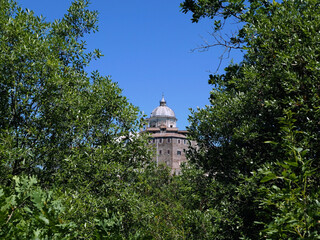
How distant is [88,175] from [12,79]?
13.6 ft

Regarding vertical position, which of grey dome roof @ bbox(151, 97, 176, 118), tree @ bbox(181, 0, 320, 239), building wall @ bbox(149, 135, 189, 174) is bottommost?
tree @ bbox(181, 0, 320, 239)

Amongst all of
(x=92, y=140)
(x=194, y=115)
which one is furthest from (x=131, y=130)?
(x=194, y=115)

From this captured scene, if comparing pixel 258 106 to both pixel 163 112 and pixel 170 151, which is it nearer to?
pixel 170 151

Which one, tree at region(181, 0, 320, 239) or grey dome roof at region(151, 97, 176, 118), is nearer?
tree at region(181, 0, 320, 239)

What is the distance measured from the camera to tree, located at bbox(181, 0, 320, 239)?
7.56 meters

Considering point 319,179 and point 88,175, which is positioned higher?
point 88,175

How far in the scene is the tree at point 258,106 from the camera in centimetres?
756

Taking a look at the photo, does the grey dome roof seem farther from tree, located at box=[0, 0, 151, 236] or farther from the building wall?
tree, located at box=[0, 0, 151, 236]

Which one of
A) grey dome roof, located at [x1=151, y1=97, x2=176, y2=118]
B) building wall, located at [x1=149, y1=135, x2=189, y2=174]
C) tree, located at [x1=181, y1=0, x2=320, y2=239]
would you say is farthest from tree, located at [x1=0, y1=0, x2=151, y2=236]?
grey dome roof, located at [x1=151, y1=97, x2=176, y2=118]

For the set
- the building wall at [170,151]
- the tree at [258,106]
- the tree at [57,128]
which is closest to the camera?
the tree at [258,106]

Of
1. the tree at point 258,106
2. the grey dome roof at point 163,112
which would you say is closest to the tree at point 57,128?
the tree at point 258,106

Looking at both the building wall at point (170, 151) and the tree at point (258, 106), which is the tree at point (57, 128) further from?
the building wall at point (170, 151)

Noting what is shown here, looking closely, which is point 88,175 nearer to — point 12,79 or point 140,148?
point 140,148

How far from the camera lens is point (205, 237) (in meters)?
11.5
